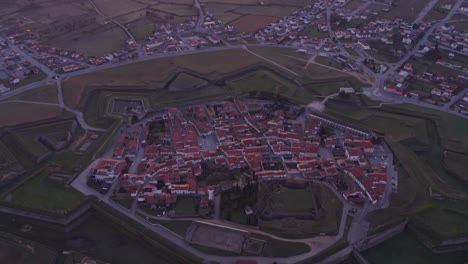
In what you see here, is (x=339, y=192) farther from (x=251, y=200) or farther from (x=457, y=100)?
(x=457, y=100)

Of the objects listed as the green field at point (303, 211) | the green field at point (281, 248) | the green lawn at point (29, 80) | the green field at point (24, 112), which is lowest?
the green field at point (281, 248)

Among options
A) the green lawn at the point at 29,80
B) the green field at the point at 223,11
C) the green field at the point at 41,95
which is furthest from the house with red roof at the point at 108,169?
the green field at the point at 223,11

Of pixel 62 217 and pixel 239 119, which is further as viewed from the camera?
pixel 239 119

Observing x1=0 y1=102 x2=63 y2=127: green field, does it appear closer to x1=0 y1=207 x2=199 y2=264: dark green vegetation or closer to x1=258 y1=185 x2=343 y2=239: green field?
x1=0 y1=207 x2=199 y2=264: dark green vegetation

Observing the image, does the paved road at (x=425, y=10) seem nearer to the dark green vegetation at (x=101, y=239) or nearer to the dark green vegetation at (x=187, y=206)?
the dark green vegetation at (x=187, y=206)

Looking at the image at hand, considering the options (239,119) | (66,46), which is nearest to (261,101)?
(239,119)

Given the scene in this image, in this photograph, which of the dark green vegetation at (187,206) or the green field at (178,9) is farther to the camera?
the green field at (178,9)
